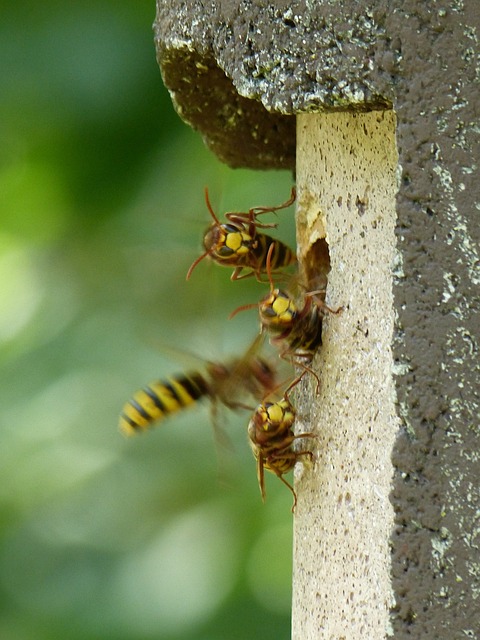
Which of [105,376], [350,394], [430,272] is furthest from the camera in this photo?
[105,376]

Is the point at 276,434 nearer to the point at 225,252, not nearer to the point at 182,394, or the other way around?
the point at 225,252

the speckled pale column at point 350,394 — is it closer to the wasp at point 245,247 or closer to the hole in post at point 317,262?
the hole in post at point 317,262

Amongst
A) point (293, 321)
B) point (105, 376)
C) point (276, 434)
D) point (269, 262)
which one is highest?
point (105, 376)

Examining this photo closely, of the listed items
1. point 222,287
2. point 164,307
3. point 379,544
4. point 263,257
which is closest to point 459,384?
point 379,544

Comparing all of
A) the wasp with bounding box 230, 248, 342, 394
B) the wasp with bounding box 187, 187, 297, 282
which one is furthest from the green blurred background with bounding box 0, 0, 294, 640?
the wasp with bounding box 230, 248, 342, 394

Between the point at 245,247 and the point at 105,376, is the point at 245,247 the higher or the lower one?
the lower one

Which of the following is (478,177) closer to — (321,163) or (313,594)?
(321,163)

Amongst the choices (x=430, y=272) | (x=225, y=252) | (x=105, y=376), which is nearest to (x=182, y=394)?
(x=225, y=252)
